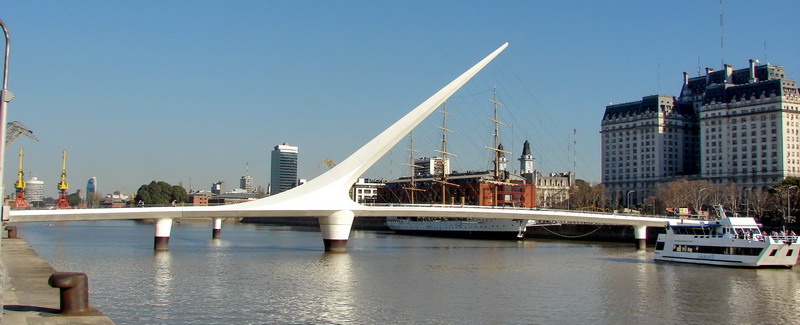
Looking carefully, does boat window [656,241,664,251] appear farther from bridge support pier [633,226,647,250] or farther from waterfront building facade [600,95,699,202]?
waterfront building facade [600,95,699,202]

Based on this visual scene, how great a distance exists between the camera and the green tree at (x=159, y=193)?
135 meters

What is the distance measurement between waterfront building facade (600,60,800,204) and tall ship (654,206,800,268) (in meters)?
60.0

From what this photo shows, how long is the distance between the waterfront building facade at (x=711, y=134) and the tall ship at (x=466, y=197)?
15754 mm

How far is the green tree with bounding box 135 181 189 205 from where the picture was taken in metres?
135

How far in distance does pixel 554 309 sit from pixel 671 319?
2.89 meters

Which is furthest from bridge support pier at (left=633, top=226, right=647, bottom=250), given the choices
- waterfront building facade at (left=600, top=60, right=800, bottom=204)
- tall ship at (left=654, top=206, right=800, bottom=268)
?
waterfront building facade at (left=600, top=60, right=800, bottom=204)

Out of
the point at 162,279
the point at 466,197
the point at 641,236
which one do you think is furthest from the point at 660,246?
the point at 466,197

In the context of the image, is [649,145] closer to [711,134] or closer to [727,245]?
[711,134]

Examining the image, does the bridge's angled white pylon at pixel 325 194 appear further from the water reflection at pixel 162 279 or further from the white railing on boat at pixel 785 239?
the white railing on boat at pixel 785 239

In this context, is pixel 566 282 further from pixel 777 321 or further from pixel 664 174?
pixel 664 174

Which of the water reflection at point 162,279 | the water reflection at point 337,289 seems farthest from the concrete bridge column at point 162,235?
the water reflection at point 337,289

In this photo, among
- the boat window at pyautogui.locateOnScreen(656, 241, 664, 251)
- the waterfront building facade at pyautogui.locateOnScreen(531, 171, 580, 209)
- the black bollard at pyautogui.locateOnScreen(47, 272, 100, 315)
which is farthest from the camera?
the waterfront building facade at pyautogui.locateOnScreen(531, 171, 580, 209)

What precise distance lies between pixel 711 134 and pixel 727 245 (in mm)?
81320

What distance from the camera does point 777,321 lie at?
60.3 feet
